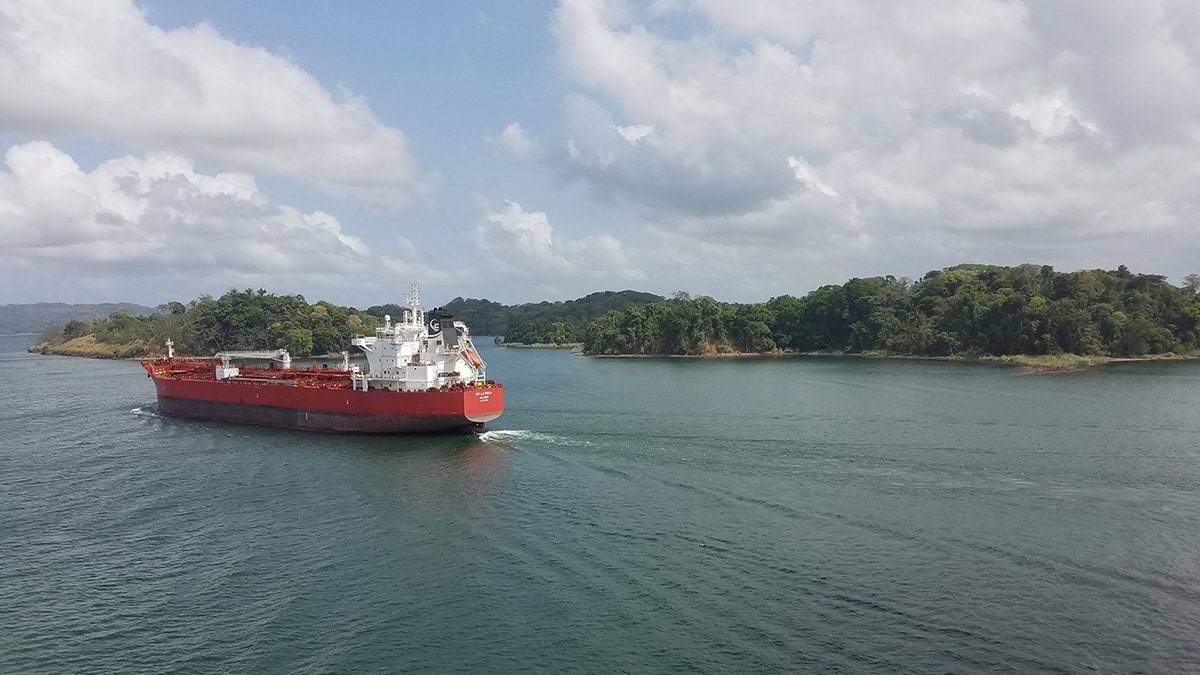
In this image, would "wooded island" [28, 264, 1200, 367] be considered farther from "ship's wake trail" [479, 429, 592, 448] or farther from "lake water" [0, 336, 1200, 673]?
"ship's wake trail" [479, 429, 592, 448]

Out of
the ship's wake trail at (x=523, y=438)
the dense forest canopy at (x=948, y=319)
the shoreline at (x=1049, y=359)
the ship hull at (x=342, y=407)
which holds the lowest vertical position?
the ship's wake trail at (x=523, y=438)

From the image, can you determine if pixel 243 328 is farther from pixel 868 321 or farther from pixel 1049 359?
pixel 1049 359

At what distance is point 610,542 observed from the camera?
22.1 m

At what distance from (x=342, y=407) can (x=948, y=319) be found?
273 feet

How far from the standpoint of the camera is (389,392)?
128ft

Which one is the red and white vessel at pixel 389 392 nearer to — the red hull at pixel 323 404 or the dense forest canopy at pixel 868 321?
the red hull at pixel 323 404

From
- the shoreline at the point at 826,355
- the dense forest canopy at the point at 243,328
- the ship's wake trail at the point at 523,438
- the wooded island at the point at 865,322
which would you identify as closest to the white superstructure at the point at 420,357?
the ship's wake trail at the point at 523,438

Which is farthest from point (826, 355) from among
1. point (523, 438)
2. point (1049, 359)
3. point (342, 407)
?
point (342, 407)

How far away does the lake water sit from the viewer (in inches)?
626

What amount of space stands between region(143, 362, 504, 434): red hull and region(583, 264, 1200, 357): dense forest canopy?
71.9 m

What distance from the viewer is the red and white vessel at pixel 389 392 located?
38.3 meters

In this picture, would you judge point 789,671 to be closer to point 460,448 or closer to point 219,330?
point 460,448

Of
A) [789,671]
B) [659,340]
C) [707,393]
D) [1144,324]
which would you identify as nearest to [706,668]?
[789,671]

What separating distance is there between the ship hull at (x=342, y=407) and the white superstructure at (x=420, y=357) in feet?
5.38
